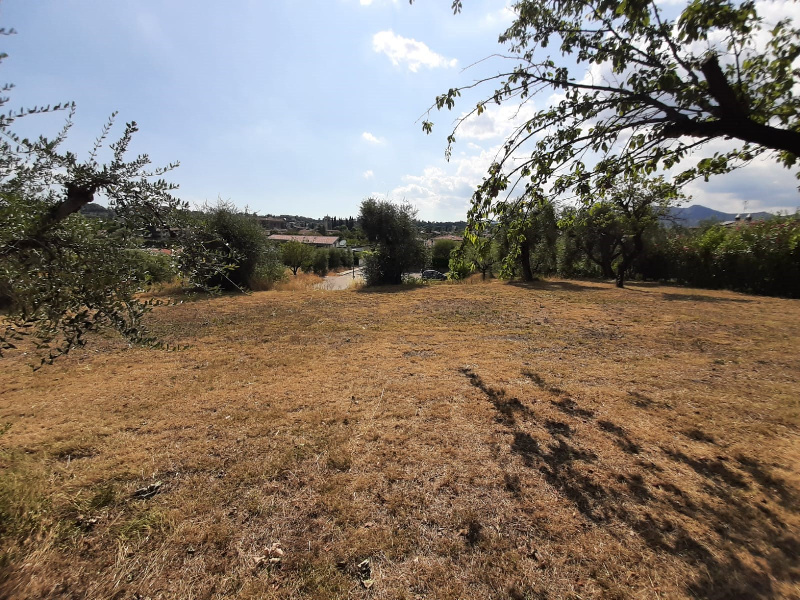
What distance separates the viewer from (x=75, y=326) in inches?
74.9

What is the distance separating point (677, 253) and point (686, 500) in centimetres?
1911

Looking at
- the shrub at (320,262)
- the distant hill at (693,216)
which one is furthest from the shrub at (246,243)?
the shrub at (320,262)

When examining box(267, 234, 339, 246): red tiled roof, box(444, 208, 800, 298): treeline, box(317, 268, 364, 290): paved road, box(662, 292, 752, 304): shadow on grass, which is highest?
box(267, 234, 339, 246): red tiled roof

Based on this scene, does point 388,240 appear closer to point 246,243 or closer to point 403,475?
point 246,243

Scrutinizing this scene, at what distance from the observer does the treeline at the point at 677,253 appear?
39.8ft

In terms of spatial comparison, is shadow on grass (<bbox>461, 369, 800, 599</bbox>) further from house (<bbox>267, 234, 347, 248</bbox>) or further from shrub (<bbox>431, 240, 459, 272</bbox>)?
house (<bbox>267, 234, 347, 248</bbox>)

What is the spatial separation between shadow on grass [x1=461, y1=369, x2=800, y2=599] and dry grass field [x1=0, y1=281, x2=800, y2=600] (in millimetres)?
15

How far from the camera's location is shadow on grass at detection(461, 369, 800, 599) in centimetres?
189

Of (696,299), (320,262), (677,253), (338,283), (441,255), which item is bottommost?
(338,283)

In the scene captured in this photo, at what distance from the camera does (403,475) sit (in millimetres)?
2707

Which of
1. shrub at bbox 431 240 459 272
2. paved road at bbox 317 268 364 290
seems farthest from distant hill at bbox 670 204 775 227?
shrub at bbox 431 240 459 272

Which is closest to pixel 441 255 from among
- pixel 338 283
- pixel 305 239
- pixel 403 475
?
pixel 338 283

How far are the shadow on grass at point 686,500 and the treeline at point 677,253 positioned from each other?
312 centimetres

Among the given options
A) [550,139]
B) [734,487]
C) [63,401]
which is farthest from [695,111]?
[63,401]
